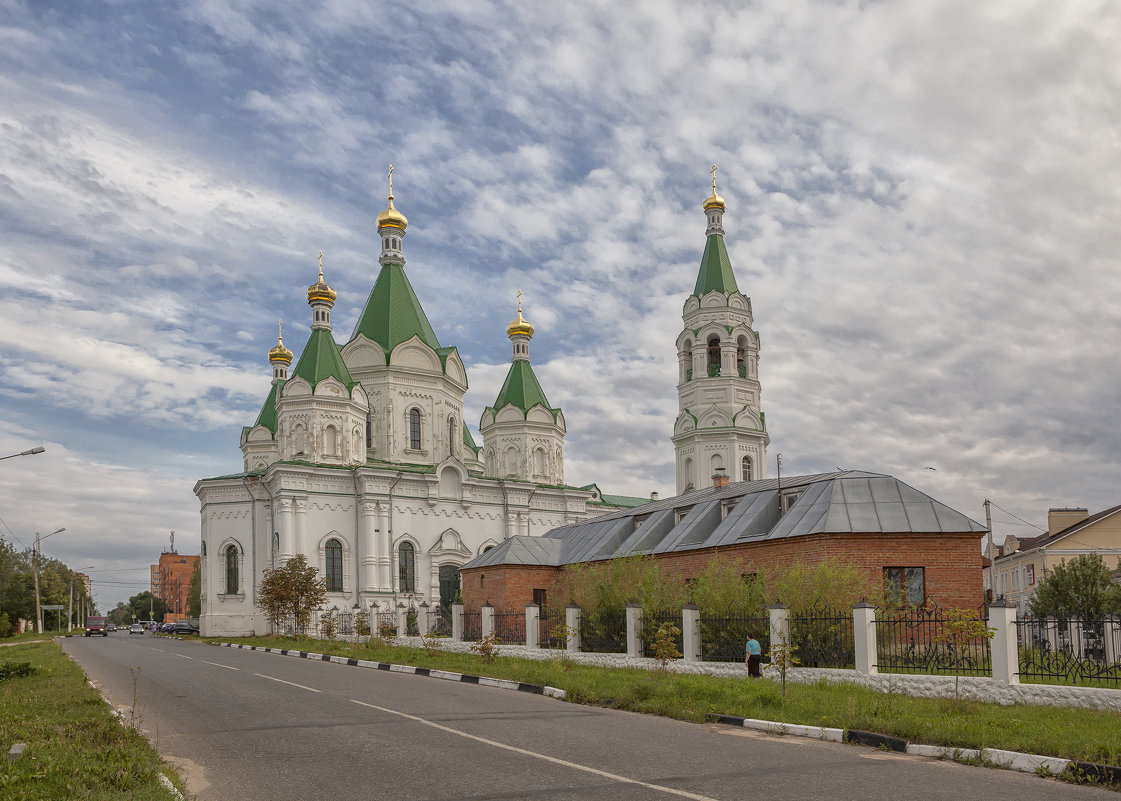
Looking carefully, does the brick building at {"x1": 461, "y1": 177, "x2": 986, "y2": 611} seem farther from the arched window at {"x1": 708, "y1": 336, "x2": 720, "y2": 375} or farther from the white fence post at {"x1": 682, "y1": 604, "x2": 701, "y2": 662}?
the white fence post at {"x1": 682, "y1": 604, "x2": 701, "y2": 662}

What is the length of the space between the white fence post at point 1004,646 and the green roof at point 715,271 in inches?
1443

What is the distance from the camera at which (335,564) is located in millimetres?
40469

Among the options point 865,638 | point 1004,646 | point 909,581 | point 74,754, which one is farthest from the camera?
point 909,581

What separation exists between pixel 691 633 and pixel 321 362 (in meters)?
27.4

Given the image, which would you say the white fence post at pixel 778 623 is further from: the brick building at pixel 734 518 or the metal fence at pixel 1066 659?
the metal fence at pixel 1066 659

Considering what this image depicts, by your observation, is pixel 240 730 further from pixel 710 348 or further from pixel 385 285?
pixel 710 348

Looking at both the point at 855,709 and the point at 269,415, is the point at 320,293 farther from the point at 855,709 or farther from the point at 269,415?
the point at 855,709

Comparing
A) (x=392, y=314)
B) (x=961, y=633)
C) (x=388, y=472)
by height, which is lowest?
(x=961, y=633)

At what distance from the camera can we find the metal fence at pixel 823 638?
16781 mm

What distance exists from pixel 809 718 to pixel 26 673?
49.3 ft

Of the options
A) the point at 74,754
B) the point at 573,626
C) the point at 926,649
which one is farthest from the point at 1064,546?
the point at 74,754

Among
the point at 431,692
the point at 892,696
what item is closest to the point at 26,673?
the point at 431,692

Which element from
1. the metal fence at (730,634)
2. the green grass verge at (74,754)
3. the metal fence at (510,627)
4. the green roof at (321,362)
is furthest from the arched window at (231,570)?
the green grass verge at (74,754)

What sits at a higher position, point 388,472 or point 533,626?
point 388,472
